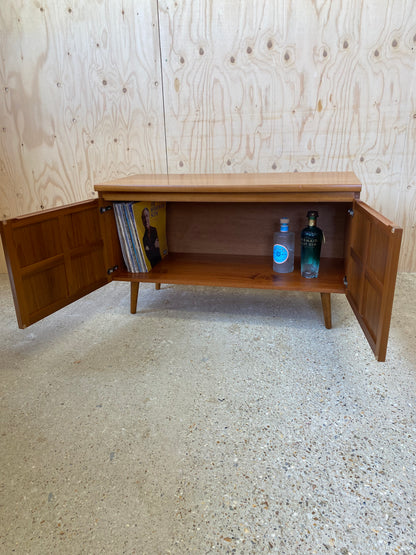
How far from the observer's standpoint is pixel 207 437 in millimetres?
978

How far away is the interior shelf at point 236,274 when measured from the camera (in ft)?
4.72

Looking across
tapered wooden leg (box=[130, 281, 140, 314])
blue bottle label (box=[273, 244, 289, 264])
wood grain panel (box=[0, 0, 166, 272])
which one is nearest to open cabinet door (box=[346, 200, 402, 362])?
blue bottle label (box=[273, 244, 289, 264])

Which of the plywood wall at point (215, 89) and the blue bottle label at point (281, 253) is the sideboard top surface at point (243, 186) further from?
the plywood wall at point (215, 89)

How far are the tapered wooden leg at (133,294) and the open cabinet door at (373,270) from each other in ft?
2.80

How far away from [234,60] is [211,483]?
5.78ft

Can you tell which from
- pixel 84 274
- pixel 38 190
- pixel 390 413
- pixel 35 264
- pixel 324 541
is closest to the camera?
pixel 324 541

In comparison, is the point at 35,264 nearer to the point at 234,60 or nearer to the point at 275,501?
the point at 275,501

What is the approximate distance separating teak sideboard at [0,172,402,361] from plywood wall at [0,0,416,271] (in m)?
0.37

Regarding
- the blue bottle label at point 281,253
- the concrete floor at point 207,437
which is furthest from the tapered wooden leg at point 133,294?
the blue bottle label at point 281,253

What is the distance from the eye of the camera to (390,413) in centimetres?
104

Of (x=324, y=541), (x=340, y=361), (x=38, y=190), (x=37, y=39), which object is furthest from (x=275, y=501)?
(x=37, y=39)

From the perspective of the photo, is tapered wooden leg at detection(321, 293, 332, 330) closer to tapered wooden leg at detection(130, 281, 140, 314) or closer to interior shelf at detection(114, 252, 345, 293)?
interior shelf at detection(114, 252, 345, 293)

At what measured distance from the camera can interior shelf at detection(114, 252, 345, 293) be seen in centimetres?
144

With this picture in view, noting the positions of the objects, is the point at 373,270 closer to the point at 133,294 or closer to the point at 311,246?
the point at 311,246
